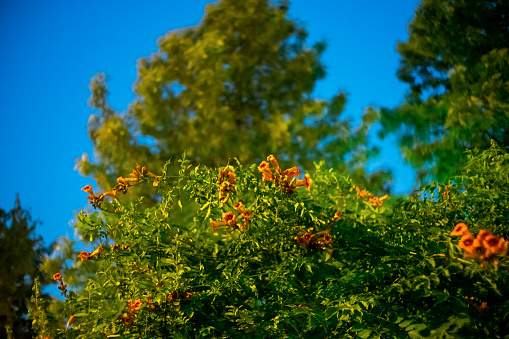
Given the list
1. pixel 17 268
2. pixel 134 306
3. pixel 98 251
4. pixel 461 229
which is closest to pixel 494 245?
pixel 461 229

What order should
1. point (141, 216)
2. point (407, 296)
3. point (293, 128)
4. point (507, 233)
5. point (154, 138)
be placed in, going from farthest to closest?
point (154, 138) → point (293, 128) → point (141, 216) → point (507, 233) → point (407, 296)

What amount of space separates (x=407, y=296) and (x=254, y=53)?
28.5 feet

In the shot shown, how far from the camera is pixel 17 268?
12.7 metres

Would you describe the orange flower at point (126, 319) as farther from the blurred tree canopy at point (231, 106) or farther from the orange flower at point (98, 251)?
the blurred tree canopy at point (231, 106)

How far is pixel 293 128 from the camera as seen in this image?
30.2 ft

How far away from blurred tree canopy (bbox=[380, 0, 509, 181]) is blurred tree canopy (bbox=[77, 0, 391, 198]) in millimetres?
930

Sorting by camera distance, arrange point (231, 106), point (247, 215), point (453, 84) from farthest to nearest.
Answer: point (231, 106) < point (453, 84) < point (247, 215)

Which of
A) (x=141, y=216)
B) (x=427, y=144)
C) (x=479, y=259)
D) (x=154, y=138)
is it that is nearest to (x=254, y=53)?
(x=154, y=138)

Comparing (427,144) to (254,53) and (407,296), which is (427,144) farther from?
(407,296)

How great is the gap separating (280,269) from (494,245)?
117 centimetres

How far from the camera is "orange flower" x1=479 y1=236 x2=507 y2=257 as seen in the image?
A: 169 cm

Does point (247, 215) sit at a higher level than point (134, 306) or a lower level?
higher

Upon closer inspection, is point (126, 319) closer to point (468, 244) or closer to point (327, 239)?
point (327, 239)

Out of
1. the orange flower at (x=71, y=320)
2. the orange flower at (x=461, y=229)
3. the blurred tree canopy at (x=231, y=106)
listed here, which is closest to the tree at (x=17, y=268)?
the blurred tree canopy at (x=231, y=106)
